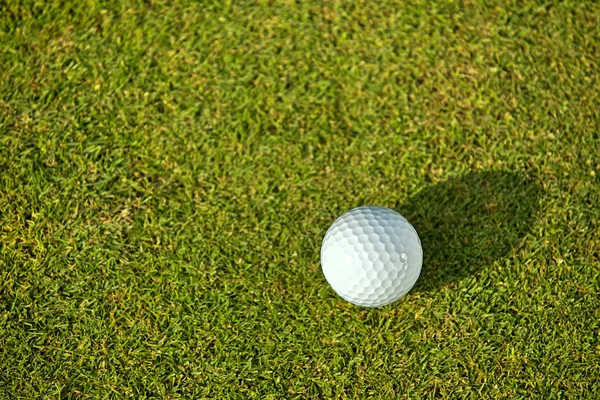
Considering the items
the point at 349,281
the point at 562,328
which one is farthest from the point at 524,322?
the point at 349,281

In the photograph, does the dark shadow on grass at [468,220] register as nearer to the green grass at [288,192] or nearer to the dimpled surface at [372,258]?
the green grass at [288,192]

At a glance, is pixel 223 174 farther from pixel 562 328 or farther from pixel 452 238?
pixel 562 328

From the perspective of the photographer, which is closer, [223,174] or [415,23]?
[223,174]

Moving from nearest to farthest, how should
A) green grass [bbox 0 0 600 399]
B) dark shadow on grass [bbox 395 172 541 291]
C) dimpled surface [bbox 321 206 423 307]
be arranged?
1. dimpled surface [bbox 321 206 423 307]
2. green grass [bbox 0 0 600 399]
3. dark shadow on grass [bbox 395 172 541 291]

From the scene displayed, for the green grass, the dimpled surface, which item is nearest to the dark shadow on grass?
the green grass

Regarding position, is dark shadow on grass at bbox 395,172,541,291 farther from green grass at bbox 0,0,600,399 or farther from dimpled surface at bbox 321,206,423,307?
dimpled surface at bbox 321,206,423,307

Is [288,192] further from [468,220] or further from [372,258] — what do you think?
[468,220]
